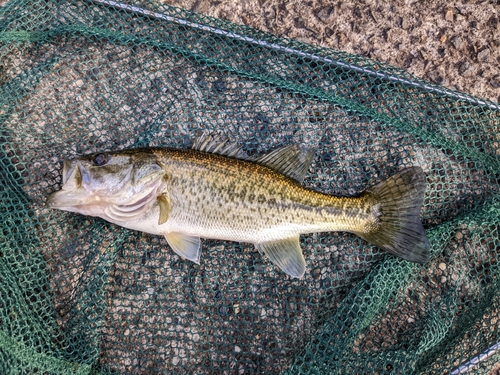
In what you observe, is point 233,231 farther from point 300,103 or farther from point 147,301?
point 300,103

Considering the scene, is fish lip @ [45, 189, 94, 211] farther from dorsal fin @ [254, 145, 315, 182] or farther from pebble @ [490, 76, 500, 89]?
pebble @ [490, 76, 500, 89]

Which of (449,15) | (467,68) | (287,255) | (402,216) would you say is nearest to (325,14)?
(449,15)

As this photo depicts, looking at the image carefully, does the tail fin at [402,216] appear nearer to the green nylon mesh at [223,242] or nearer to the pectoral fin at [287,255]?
the green nylon mesh at [223,242]

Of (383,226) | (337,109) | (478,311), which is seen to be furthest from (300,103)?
(478,311)

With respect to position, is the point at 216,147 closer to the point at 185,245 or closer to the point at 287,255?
the point at 185,245

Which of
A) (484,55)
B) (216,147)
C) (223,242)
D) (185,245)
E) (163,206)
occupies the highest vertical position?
(484,55)

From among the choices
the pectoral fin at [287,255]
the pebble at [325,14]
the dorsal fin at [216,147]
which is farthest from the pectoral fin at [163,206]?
the pebble at [325,14]
